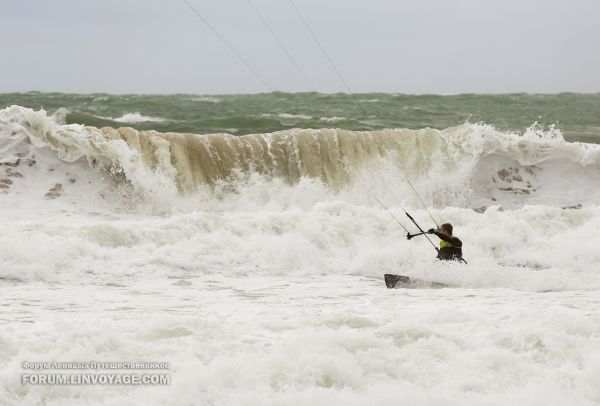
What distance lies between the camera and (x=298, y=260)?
474 inches

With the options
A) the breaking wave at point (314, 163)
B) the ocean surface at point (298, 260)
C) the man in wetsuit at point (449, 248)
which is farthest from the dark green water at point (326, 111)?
the man in wetsuit at point (449, 248)

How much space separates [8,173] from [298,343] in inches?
412

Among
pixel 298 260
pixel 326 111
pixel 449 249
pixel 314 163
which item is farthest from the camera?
pixel 326 111

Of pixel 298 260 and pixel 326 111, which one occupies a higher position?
pixel 326 111

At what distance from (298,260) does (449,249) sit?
2.01 meters

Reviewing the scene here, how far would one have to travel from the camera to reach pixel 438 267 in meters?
11.2

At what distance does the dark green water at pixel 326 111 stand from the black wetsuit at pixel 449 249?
35.9ft

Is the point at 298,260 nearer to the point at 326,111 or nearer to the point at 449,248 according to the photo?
the point at 449,248

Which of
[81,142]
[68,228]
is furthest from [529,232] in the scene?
[81,142]

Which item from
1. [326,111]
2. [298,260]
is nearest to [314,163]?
[298,260]

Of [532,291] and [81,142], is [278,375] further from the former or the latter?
[81,142]

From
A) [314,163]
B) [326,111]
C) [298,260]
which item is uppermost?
[326,111]

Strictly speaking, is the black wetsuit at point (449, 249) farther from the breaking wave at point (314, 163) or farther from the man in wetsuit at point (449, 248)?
the breaking wave at point (314, 163)

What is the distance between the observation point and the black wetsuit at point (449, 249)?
11484mm
